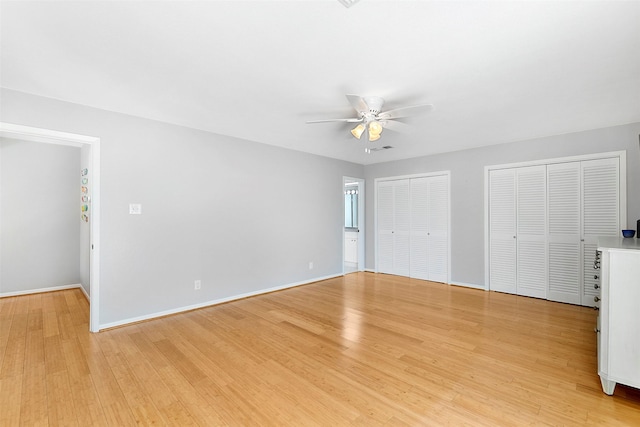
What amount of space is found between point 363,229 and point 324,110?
3708 mm

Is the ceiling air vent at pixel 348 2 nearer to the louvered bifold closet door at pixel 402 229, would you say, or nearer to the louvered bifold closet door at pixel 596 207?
the louvered bifold closet door at pixel 596 207

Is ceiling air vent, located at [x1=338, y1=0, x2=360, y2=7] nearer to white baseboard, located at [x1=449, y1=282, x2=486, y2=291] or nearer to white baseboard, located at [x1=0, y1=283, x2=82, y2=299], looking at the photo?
white baseboard, located at [x1=449, y1=282, x2=486, y2=291]

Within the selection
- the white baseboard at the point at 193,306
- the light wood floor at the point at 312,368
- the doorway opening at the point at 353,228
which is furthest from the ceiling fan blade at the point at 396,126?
the white baseboard at the point at 193,306

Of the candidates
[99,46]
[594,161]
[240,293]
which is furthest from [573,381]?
[99,46]

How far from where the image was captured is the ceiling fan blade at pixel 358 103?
8.11ft

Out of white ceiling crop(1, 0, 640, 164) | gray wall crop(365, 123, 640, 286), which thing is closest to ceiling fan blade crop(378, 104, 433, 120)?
white ceiling crop(1, 0, 640, 164)

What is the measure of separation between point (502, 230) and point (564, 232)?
0.77m

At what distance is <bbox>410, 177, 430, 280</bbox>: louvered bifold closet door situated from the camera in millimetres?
5453

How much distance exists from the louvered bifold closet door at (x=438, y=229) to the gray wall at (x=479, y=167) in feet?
0.39

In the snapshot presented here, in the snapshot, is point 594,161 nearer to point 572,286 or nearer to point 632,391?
point 572,286

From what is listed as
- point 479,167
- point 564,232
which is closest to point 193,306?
point 479,167

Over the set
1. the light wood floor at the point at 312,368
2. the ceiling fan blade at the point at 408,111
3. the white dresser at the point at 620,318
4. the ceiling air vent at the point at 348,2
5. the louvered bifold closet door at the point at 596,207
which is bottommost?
the light wood floor at the point at 312,368

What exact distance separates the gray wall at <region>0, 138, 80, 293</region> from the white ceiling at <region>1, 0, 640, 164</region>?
2723 millimetres

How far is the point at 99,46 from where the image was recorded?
1.99 meters
